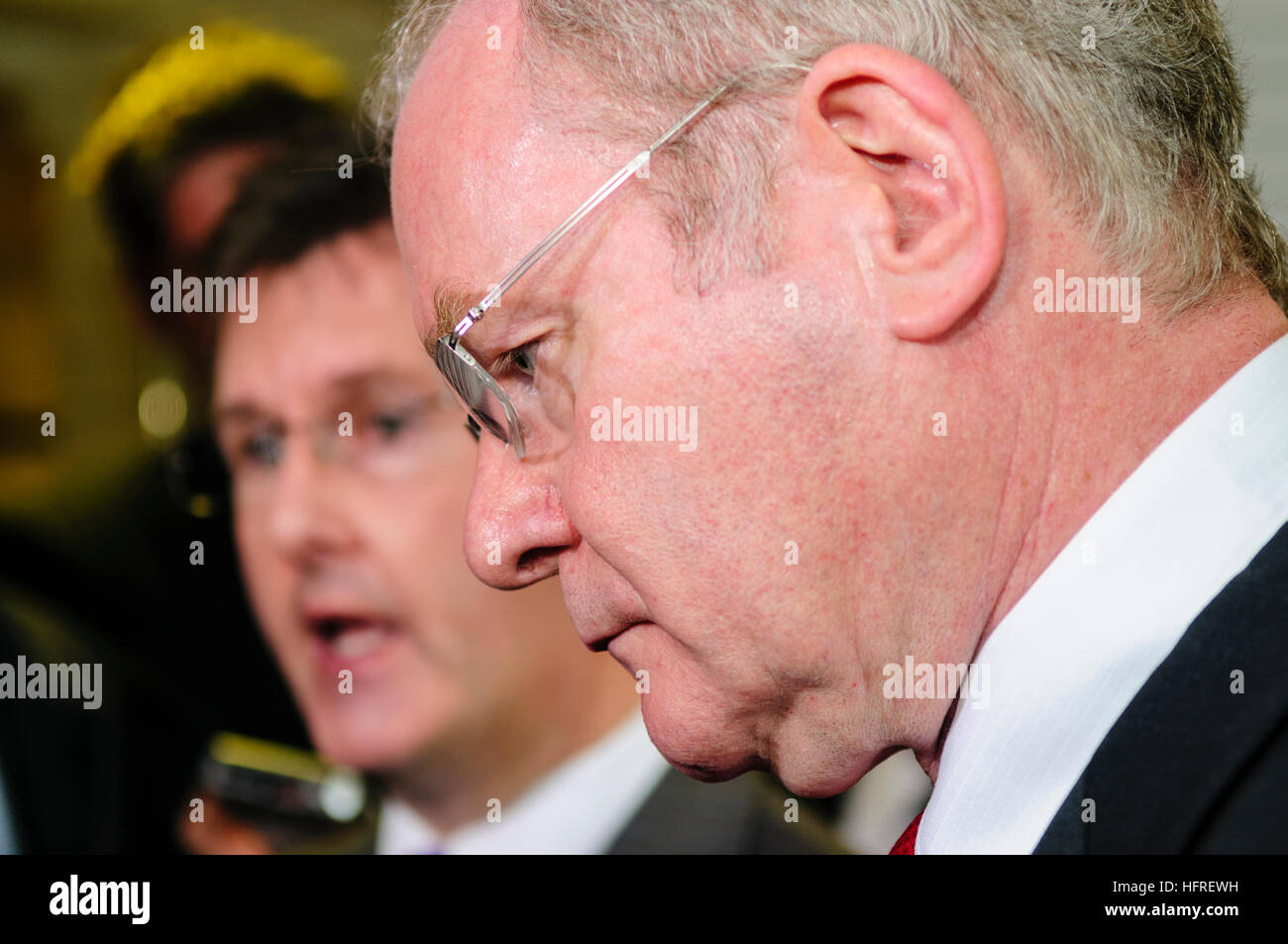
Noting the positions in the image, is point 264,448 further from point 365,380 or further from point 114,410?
point 114,410

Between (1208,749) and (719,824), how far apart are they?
130cm

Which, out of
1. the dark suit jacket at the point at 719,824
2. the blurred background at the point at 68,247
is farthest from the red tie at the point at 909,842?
the blurred background at the point at 68,247

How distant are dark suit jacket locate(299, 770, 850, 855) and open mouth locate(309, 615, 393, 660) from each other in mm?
645

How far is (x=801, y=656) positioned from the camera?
95 centimetres

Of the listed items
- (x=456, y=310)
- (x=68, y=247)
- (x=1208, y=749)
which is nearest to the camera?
(x=1208, y=749)

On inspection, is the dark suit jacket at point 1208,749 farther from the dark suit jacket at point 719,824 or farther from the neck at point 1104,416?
the dark suit jacket at point 719,824

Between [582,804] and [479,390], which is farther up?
[479,390]

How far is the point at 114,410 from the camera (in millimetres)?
3711

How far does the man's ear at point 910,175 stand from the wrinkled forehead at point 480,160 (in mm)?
199

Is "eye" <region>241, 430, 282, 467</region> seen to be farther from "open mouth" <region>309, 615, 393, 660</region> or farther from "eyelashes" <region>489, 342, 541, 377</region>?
"eyelashes" <region>489, 342, 541, 377</region>

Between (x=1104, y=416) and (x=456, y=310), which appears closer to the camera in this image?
(x=1104, y=416)

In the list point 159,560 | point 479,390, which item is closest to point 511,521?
point 479,390

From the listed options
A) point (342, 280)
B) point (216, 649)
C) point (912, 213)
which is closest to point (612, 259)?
point (912, 213)
